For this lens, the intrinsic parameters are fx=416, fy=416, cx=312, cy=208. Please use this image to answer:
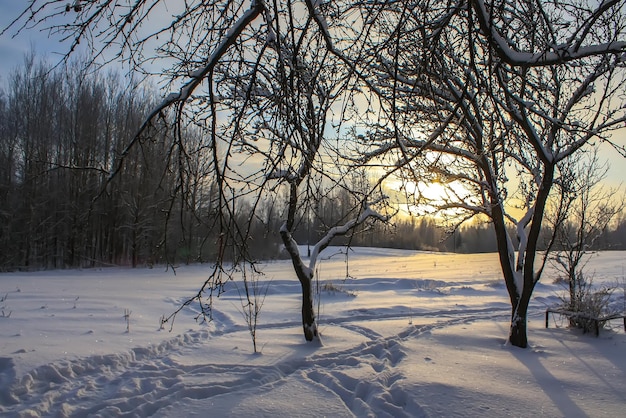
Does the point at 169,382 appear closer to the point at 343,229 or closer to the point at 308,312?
the point at 308,312

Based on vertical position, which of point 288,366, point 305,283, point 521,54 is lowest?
point 288,366

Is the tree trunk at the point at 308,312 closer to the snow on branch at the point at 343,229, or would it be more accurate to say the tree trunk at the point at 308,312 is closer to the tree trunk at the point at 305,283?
the tree trunk at the point at 305,283

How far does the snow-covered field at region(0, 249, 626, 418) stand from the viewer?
4.04m

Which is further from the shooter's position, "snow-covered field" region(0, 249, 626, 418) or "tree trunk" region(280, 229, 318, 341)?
"tree trunk" region(280, 229, 318, 341)

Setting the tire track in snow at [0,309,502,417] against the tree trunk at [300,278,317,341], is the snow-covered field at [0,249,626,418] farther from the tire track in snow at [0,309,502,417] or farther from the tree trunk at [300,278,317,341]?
the tree trunk at [300,278,317,341]

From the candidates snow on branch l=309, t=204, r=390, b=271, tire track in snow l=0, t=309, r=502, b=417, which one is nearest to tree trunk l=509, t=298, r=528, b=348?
tire track in snow l=0, t=309, r=502, b=417

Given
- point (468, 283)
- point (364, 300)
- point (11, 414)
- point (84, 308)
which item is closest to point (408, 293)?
point (364, 300)

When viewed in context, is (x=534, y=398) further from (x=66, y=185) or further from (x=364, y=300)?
(x=66, y=185)

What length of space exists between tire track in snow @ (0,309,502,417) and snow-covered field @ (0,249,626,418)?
0.05ft

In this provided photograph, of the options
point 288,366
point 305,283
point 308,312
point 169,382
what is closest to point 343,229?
point 305,283

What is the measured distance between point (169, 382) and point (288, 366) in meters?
1.46

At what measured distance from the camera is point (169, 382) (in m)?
4.64

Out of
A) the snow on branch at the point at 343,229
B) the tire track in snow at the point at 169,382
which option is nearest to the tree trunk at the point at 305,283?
the snow on branch at the point at 343,229

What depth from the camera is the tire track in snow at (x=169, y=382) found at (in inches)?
157
